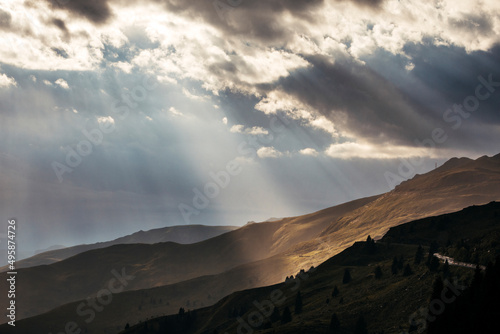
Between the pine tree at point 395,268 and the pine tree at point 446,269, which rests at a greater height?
the pine tree at point 395,268

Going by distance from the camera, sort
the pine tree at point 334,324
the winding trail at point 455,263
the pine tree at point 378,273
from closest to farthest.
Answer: the pine tree at point 334,324 < the winding trail at point 455,263 < the pine tree at point 378,273

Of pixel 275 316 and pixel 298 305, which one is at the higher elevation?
pixel 298 305

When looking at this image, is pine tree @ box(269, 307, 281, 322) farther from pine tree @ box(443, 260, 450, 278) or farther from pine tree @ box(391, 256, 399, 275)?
pine tree @ box(443, 260, 450, 278)

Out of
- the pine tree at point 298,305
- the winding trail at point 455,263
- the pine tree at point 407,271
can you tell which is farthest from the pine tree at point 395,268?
the pine tree at point 298,305

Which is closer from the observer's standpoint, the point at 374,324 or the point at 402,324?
the point at 402,324

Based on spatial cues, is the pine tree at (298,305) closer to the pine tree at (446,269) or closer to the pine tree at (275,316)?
the pine tree at (275,316)

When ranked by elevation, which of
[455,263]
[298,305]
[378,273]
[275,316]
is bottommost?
[275,316]

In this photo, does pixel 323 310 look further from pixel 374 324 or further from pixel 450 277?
pixel 450 277

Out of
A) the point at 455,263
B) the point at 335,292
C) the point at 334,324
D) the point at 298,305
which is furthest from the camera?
the point at 298,305

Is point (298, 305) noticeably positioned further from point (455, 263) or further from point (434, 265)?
point (455, 263)

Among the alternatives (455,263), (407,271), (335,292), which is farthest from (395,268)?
(455,263)

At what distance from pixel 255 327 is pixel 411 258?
69.0 meters

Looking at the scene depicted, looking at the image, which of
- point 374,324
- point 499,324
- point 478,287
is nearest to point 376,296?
point 374,324

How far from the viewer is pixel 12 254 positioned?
162m
